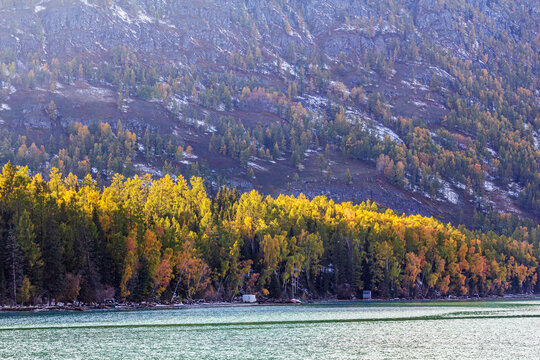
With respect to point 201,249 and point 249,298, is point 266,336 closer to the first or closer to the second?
point 201,249

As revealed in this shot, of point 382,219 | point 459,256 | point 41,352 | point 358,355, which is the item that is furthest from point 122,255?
point 459,256

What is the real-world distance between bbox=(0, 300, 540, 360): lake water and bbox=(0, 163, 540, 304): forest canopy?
44.3 feet

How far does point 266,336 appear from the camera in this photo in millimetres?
71000

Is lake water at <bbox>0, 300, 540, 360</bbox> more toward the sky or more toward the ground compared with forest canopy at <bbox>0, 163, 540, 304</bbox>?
more toward the ground

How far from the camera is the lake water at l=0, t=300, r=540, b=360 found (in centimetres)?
5703

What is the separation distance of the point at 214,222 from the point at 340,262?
3322 cm

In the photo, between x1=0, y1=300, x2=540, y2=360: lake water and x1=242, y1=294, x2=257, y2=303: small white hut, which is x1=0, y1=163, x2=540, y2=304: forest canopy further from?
x1=0, y1=300, x2=540, y2=360: lake water

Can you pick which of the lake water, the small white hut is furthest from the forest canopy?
the lake water

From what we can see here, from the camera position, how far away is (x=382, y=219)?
18788 cm

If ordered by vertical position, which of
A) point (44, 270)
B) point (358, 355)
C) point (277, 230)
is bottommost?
point (358, 355)

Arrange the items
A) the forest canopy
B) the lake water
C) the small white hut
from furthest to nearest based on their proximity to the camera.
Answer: the small white hut, the forest canopy, the lake water

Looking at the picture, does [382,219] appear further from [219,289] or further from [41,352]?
[41,352]

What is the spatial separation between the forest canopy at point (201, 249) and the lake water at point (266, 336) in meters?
13.5

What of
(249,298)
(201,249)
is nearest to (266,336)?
(201,249)
